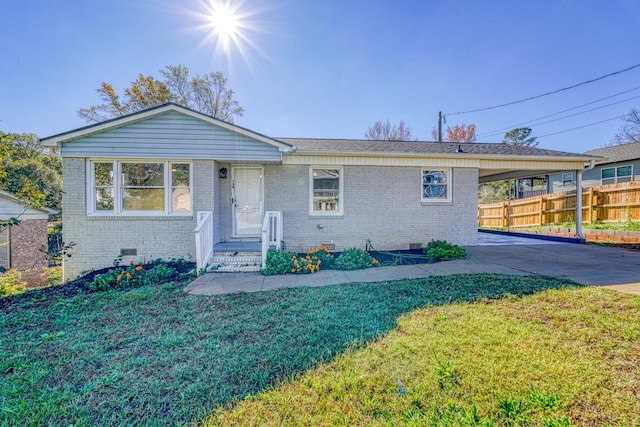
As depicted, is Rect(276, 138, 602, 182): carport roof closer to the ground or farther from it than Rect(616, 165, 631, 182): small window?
closer to the ground

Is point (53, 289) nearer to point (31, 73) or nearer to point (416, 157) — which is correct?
point (31, 73)

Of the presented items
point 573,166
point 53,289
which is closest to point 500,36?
point 573,166

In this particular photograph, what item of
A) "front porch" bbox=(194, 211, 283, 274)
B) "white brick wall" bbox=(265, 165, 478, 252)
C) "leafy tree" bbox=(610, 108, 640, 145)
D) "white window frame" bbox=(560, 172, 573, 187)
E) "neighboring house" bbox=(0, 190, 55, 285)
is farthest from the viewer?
"leafy tree" bbox=(610, 108, 640, 145)

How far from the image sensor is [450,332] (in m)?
2.98

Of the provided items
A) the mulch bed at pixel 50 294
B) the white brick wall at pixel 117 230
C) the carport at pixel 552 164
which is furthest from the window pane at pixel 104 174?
the carport at pixel 552 164

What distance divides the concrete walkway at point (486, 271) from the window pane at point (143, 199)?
9.46ft

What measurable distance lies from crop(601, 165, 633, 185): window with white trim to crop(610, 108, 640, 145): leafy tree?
41.6ft

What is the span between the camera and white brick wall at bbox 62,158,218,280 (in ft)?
23.2

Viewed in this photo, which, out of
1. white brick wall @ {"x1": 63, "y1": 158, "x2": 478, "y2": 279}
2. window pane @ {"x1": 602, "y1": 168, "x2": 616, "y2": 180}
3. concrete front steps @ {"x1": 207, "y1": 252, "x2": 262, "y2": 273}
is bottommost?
concrete front steps @ {"x1": 207, "y1": 252, "x2": 262, "y2": 273}

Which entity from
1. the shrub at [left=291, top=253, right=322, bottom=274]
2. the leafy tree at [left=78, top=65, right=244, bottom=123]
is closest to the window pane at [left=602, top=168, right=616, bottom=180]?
the shrub at [left=291, top=253, right=322, bottom=274]

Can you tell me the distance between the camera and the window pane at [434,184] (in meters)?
8.82

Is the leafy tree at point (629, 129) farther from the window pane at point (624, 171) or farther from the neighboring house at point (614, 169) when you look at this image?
the window pane at point (624, 171)

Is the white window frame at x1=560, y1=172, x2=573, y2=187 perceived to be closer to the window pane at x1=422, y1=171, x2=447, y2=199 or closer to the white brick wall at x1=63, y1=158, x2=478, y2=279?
the white brick wall at x1=63, y1=158, x2=478, y2=279

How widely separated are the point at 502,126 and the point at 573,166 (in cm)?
1510
